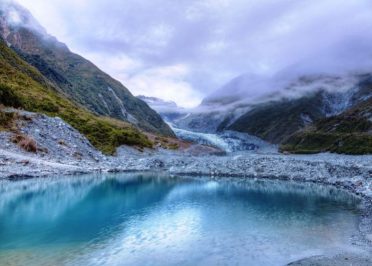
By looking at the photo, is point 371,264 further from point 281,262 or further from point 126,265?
point 126,265

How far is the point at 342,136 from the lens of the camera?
144500mm

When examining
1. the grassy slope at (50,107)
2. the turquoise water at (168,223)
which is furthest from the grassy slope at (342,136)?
the turquoise water at (168,223)

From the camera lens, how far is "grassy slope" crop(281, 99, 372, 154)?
12369 centimetres

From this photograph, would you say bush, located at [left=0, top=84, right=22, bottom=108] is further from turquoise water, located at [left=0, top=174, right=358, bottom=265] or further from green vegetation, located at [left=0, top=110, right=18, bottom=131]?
turquoise water, located at [left=0, top=174, right=358, bottom=265]

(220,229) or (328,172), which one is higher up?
(328,172)

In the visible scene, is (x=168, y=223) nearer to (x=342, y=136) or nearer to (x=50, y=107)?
(x=50, y=107)

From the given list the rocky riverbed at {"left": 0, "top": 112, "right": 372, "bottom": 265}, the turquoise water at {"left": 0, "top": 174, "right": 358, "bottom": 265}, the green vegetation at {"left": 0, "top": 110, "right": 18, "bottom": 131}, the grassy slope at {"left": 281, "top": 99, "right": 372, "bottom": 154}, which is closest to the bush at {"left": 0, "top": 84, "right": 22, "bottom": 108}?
the rocky riverbed at {"left": 0, "top": 112, "right": 372, "bottom": 265}

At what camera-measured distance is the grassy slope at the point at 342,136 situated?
124 m

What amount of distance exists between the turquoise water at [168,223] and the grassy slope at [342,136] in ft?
231

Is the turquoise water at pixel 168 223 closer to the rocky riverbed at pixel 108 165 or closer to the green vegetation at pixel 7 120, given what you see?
the rocky riverbed at pixel 108 165

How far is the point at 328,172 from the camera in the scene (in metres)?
68.6

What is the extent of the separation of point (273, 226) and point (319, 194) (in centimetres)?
2049

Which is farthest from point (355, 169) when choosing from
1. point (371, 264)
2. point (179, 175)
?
point (371, 264)

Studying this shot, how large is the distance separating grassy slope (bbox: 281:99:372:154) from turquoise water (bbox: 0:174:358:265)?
231 ft
